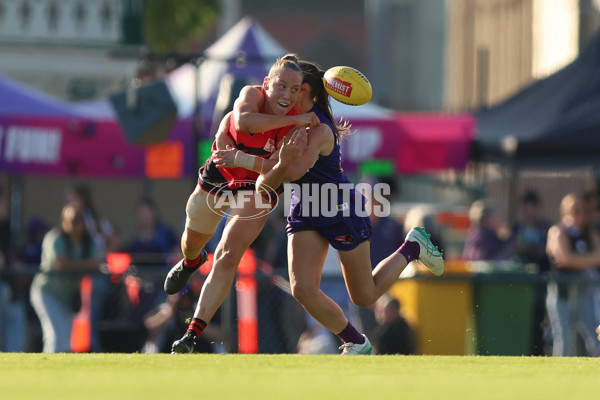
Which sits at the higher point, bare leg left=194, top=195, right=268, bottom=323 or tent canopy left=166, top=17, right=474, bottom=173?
tent canopy left=166, top=17, right=474, bottom=173

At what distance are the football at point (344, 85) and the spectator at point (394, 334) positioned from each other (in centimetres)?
→ 474

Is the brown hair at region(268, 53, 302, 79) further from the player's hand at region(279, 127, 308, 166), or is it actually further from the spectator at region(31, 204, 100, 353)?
the spectator at region(31, 204, 100, 353)

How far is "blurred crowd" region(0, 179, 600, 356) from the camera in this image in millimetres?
13625

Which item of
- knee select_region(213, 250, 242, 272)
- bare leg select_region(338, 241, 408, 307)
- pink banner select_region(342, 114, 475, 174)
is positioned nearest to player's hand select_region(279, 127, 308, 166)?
knee select_region(213, 250, 242, 272)

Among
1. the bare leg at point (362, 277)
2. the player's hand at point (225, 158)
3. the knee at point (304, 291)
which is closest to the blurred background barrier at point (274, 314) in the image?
the bare leg at point (362, 277)

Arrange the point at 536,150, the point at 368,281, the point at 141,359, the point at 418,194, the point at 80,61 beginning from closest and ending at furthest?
1. the point at 141,359
2. the point at 368,281
3. the point at 536,150
4. the point at 80,61
5. the point at 418,194

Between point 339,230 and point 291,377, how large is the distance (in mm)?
1806

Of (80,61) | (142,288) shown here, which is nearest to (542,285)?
(142,288)

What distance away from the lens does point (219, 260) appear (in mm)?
9461

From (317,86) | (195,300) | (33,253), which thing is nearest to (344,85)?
(317,86)

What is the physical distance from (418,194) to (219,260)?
1874 inches

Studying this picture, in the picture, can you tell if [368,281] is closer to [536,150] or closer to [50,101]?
[536,150]

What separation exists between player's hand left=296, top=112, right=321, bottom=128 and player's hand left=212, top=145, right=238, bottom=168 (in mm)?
450

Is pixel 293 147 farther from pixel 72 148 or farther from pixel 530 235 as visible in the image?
pixel 72 148
